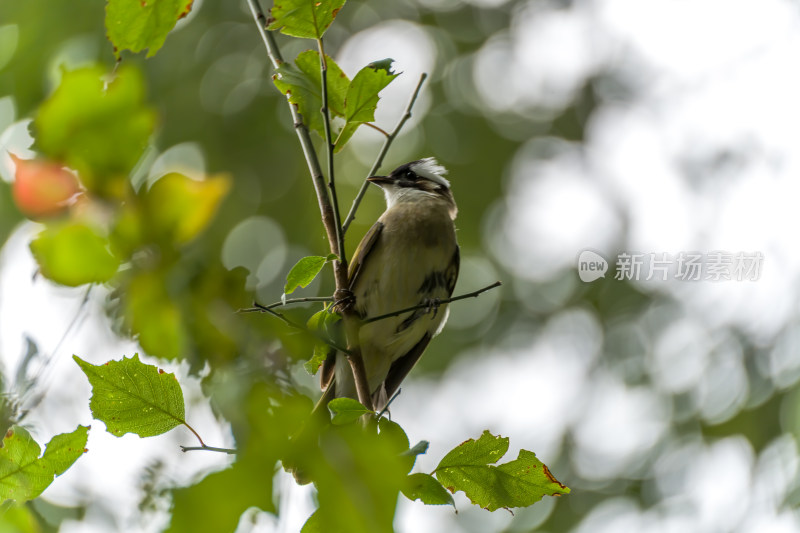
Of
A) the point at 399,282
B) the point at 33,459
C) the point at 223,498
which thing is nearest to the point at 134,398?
the point at 33,459

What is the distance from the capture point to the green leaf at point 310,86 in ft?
4.42

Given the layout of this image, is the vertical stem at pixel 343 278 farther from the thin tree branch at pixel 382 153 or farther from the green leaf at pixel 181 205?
the green leaf at pixel 181 205

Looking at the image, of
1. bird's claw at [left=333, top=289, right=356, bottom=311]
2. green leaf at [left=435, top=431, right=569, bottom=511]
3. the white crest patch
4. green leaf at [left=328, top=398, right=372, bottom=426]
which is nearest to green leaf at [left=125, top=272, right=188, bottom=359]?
green leaf at [left=328, top=398, right=372, bottom=426]

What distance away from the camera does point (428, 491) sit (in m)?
1.17

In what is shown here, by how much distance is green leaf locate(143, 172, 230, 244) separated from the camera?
59cm

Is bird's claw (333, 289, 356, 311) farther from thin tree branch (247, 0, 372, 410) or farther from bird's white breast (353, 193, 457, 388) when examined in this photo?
bird's white breast (353, 193, 457, 388)

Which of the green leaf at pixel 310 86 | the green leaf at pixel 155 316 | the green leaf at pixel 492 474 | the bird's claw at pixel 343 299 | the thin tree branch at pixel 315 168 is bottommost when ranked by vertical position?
the green leaf at pixel 492 474

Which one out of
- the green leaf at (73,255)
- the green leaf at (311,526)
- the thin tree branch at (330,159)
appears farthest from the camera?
the thin tree branch at (330,159)

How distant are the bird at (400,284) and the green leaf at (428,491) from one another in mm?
2087

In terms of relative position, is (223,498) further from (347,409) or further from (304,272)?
(304,272)

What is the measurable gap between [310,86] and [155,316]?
34.0 inches

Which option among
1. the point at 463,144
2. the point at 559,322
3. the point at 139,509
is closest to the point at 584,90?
the point at 463,144

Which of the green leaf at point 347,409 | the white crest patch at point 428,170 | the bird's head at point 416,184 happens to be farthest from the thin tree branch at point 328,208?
the white crest patch at point 428,170

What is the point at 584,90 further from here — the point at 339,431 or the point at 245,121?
the point at 339,431
